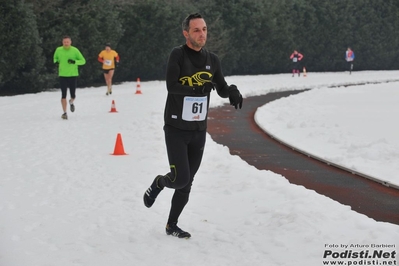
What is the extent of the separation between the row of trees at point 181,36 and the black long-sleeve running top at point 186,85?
65.4ft

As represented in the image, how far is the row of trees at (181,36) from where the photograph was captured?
26.9 meters

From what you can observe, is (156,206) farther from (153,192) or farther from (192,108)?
(192,108)

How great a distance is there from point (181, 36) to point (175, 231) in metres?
34.0

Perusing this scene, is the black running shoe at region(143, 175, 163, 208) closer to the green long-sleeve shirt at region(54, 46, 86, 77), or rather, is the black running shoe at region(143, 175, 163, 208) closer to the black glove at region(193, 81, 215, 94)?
the black glove at region(193, 81, 215, 94)

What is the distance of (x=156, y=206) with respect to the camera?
7902 mm

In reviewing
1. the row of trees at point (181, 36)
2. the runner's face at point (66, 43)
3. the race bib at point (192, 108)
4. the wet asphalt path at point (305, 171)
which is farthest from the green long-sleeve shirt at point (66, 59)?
the race bib at point (192, 108)

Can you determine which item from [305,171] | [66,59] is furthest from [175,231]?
[66,59]

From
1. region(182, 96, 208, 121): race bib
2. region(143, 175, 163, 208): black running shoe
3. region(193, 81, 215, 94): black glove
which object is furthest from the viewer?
region(143, 175, 163, 208): black running shoe

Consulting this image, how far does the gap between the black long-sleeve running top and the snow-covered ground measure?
1.12 meters

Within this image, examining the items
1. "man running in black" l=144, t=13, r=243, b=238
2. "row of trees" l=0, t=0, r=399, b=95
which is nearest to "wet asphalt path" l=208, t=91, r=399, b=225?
"man running in black" l=144, t=13, r=243, b=238

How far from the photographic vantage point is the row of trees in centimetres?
2694

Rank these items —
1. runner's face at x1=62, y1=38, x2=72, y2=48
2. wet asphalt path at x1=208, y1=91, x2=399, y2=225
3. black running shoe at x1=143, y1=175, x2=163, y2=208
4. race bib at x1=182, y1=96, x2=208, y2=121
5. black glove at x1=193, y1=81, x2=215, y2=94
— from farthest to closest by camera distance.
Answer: runner's face at x1=62, y1=38, x2=72, y2=48 → wet asphalt path at x1=208, y1=91, x2=399, y2=225 → black running shoe at x1=143, y1=175, x2=163, y2=208 → race bib at x1=182, y1=96, x2=208, y2=121 → black glove at x1=193, y1=81, x2=215, y2=94

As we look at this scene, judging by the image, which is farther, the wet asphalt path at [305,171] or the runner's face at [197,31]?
the wet asphalt path at [305,171]

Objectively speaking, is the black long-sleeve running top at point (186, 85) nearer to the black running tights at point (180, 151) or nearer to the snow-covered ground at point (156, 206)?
the black running tights at point (180, 151)
